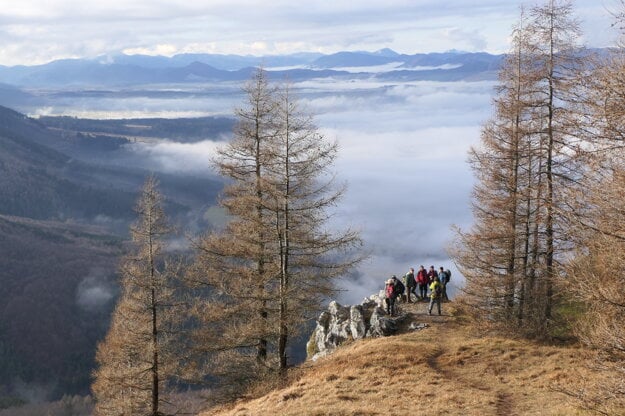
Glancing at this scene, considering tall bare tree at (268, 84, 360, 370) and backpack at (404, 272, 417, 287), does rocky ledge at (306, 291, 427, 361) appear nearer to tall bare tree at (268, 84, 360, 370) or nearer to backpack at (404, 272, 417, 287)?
backpack at (404, 272, 417, 287)

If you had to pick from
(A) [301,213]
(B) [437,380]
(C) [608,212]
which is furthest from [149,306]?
(C) [608,212]

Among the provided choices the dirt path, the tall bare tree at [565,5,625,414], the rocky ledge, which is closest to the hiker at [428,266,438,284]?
the dirt path

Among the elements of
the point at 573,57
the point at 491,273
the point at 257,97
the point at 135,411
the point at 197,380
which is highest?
the point at 573,57

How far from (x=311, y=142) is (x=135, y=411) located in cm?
1766

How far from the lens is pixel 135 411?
2664 centimetres

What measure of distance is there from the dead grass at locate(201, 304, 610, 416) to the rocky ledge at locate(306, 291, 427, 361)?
6.22 feet

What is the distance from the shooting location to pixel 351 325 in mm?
26750

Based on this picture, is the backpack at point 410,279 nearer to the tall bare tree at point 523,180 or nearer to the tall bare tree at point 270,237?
the tall bare tree at point 523,180

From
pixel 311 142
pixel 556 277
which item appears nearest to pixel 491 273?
pixel 556 277

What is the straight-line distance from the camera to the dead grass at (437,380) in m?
14.3

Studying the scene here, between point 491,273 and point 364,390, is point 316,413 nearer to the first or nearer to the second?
point 364,390

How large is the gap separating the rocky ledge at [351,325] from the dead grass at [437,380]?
6.22ft

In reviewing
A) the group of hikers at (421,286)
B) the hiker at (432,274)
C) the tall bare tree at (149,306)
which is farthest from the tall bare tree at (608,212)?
the hiker at (432,274)

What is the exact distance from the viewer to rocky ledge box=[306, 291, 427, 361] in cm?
2544
